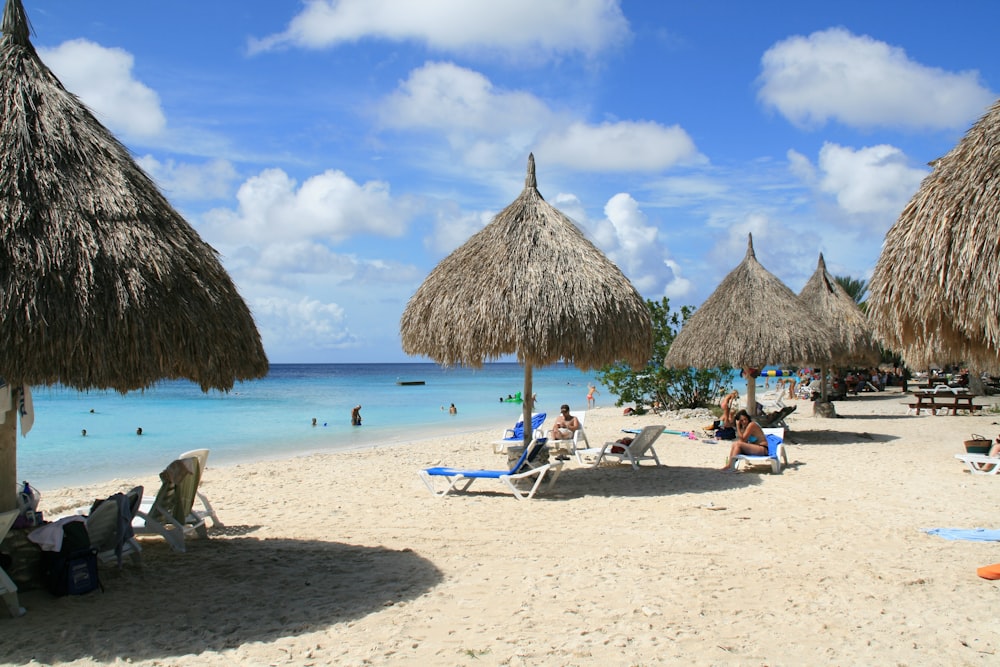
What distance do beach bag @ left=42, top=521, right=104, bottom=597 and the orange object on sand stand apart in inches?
207

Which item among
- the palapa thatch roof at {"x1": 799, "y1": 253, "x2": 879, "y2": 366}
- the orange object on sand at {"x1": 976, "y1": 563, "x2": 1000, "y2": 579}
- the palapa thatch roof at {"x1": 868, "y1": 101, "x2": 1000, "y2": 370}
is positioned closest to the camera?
the palapa thatch roof at {"x1": 868, "y1": 101, "x2": 1000, "y2": 370}

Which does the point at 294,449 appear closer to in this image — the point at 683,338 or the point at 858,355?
the point at 683,338

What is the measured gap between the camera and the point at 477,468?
10.5 m

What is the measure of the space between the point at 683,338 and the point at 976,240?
29.9 ft

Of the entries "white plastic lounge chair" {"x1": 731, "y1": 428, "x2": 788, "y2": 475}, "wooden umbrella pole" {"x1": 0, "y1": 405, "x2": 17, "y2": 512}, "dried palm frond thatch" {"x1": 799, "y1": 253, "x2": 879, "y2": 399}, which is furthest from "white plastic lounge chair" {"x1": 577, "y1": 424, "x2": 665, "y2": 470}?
"dried palm frond thatch" {"x1": 799, "y1": 253, "x2": 879, "y2": 399}

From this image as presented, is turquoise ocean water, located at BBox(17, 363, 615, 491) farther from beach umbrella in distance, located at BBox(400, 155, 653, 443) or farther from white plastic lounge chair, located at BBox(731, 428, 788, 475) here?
white plastic lounge chair, located at BBox(731, 428, 788, 475)

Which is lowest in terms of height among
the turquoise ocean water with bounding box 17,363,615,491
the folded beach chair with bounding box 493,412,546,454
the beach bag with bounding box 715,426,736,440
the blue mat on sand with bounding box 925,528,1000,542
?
the turquoise ocean water with bounding box 17,363,615,491

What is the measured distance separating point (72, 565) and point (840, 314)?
15.8 meters

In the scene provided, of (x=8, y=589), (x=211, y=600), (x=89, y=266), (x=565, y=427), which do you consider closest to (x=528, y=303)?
(x=565, y=427)

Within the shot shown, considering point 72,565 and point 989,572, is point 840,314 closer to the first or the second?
point 989,572

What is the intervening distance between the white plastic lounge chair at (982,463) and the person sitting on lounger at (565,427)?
4.92 metres

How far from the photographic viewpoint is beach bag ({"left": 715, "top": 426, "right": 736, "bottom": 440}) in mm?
12651

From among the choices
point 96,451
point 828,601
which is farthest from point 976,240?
point 96,451

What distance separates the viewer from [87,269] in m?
3.89
